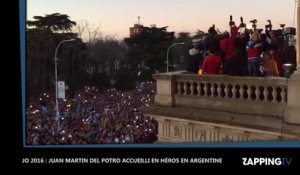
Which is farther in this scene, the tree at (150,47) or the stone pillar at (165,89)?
the tree at (150,47)

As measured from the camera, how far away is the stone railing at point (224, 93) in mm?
9617

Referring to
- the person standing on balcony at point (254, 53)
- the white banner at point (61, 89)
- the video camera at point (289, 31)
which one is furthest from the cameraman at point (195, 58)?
the white banner at point (61, 89)

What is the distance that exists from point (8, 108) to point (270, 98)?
17.8 ft

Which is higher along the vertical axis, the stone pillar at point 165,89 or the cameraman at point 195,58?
the cameraman at point 195,58

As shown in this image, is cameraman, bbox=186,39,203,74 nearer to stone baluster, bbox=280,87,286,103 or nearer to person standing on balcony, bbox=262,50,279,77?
person standing on balcony, bbox=262,50,279,77

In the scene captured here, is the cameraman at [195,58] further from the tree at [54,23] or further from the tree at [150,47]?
the tree at [54,23]

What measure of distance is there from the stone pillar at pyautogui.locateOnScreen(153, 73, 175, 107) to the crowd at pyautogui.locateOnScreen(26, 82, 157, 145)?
910 millimetres

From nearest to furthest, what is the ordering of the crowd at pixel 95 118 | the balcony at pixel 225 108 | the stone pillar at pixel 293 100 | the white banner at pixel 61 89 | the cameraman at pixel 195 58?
the stone pillar at pixel 293 100
the balcony at pixel 225 108
the cameraman at pixel 195 58
the crowd at pixel 95 118
the white banner at pixel 61 89
